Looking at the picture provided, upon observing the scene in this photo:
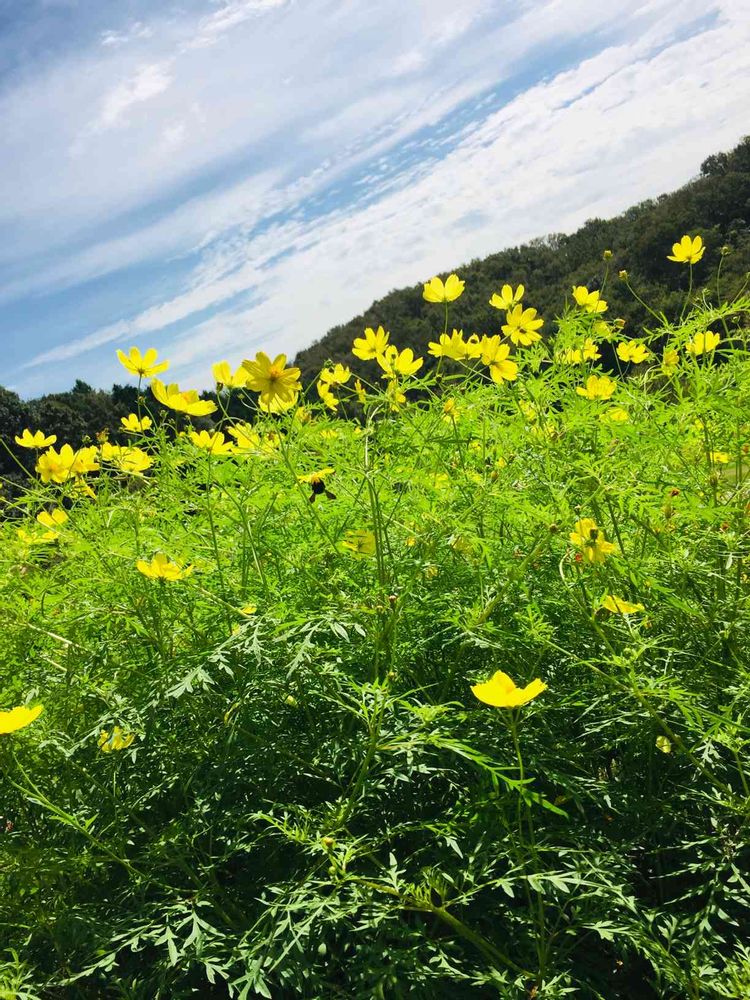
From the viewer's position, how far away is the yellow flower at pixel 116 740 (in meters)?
1.31

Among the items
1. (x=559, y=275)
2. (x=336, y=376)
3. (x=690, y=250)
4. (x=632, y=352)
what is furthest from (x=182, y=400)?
(x=559, y=275)

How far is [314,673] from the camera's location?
1.37m

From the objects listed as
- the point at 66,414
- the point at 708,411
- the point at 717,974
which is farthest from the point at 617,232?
the point at 717,974

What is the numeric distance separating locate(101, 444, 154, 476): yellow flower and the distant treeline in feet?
25.5

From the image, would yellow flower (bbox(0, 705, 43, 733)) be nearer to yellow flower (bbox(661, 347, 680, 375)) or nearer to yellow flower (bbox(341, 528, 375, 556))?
yellow flower (bbox(341, 528, 375, 556))

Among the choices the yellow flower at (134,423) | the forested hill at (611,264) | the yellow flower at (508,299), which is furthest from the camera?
the forested hill at (611,264)

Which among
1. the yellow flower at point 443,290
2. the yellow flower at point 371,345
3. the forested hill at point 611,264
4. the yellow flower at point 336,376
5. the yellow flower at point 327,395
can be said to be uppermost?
the yellow flower at point 443,290

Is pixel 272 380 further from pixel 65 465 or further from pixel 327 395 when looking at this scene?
pixel 327 395

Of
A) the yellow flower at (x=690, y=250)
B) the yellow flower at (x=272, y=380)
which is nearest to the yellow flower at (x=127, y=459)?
the yellow flower at (x=272, y=380)

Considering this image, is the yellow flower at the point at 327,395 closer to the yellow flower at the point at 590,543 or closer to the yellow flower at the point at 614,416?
the yellow flower at the point at 614,416

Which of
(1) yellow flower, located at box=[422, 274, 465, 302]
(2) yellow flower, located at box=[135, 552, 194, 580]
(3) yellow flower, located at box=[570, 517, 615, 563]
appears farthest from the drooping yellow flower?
(2) yellow flower, located at box=[135, 552, 194, 580]

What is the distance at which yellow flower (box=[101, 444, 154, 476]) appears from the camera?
72.0 inches

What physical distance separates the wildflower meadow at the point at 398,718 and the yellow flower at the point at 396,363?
22 millimetres

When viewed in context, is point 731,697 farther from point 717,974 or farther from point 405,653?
point 405,653
